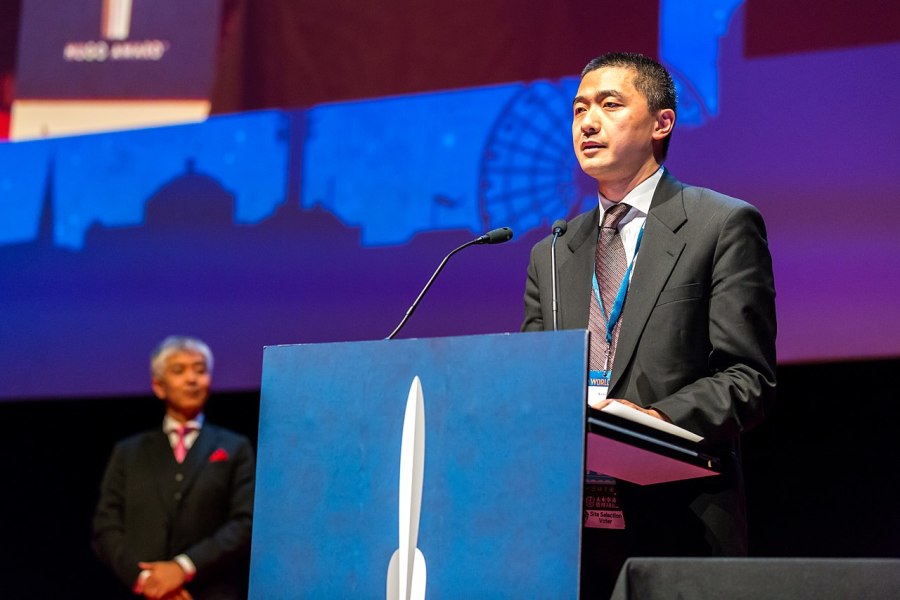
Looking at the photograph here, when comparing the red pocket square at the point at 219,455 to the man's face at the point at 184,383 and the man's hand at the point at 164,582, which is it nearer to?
the man's face at the point at 184,383

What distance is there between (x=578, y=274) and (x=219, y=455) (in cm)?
267

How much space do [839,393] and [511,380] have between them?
96.8 inches

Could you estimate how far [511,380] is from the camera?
5.40ft

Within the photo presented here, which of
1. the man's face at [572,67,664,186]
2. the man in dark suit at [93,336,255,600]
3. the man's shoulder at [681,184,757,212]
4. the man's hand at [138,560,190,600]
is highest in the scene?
the man's face at [572,67,664,186]

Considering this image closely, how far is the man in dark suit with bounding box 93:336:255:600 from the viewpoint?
4.33m

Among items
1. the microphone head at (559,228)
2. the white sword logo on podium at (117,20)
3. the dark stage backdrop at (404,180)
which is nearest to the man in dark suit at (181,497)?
the dark stage backdrop at (404,180)

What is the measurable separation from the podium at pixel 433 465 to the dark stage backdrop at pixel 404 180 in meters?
2.08

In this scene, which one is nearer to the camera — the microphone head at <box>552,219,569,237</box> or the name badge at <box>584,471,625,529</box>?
the name badge at <box>584,471,625,529</box>

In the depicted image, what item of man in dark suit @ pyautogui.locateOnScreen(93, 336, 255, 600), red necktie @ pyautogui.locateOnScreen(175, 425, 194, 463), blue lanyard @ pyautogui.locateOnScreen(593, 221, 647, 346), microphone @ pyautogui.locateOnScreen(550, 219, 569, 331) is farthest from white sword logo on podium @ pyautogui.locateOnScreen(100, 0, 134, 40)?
blue lanyard @ pyautogui.locateOnScreen(593, 221, 647, 346)

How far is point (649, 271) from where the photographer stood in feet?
7.06

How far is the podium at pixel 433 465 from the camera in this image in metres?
1.56

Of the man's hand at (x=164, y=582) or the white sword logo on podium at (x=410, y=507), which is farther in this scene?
the man's hand at (x=164, y=582)

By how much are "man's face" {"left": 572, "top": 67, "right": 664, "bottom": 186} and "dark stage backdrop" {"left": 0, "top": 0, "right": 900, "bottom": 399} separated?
1369 mm

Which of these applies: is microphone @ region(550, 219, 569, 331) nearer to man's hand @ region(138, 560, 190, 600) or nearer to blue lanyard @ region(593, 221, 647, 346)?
blue lanyard @ region(593, 221, 647, 346)
